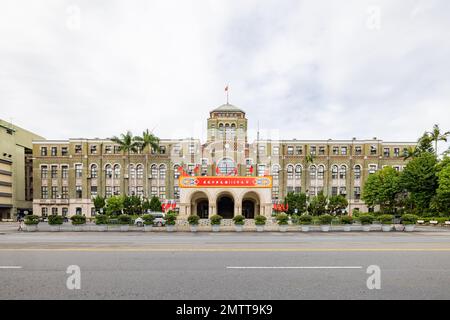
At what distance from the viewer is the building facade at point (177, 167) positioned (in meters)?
43.0

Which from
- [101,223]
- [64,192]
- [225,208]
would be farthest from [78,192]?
[225,208]

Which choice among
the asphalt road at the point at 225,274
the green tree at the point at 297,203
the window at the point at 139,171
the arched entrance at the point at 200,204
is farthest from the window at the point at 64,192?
the green tree at the point at 297,203

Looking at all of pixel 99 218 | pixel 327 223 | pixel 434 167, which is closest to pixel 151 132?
pixel 99 218

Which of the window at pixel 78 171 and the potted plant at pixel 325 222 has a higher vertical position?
the window at pixel 78 171

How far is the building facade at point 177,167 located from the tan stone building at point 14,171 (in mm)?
4851

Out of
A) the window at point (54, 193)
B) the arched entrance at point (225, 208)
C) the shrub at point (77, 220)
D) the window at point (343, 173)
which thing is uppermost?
the window at point (343, 173)

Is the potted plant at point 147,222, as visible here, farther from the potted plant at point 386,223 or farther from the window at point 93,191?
the window at point 93,191

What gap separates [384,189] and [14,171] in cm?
6638

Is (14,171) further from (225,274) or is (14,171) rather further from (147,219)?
(225,274)

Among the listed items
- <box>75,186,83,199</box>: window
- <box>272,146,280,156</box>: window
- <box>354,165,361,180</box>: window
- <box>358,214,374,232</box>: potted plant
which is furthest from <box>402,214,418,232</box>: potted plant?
<box>75,186,83,199</box>: window

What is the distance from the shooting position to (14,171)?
44.7 metres

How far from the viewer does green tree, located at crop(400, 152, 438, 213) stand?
3241cm
